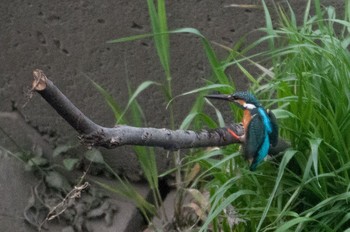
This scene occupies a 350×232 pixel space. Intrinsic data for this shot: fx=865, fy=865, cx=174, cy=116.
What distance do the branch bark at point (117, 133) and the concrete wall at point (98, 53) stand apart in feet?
4.35

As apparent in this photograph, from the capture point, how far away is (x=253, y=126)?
1.80 m

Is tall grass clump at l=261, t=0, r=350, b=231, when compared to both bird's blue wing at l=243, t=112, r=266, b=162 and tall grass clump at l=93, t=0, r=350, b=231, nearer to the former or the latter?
tall grass clump at l=93, t=0, r=350, b=231

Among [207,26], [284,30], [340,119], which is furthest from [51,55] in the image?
[340,119]

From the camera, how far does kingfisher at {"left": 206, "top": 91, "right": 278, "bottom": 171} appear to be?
1.80 meters

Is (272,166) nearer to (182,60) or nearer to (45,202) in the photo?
(182,60)

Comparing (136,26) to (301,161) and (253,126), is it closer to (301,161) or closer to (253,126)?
(301,161)

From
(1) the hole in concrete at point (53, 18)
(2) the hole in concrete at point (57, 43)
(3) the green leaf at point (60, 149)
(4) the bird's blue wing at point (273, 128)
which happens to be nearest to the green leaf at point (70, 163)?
(3) the green leaf at point (60, 149)

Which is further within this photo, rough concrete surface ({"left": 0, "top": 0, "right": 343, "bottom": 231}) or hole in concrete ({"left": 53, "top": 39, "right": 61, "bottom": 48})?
hole in concrete ({"left": 53, "top": 39, "right": 61, "bottom": 48})

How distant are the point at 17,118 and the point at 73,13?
53 centimetres

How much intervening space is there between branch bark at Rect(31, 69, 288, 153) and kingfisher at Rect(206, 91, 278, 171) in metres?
0.03

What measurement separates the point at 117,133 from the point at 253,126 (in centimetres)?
37

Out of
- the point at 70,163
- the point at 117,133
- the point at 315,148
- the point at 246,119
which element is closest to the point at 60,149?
the point at 70,163

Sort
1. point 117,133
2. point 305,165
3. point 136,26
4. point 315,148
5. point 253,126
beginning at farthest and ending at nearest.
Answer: point 136,26, point 305,165, point 315,148, point 253,126, point 117,133

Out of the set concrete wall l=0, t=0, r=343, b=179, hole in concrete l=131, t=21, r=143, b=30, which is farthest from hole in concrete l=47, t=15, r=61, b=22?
hole in concrete l=131, t=21, r=143, b=30
